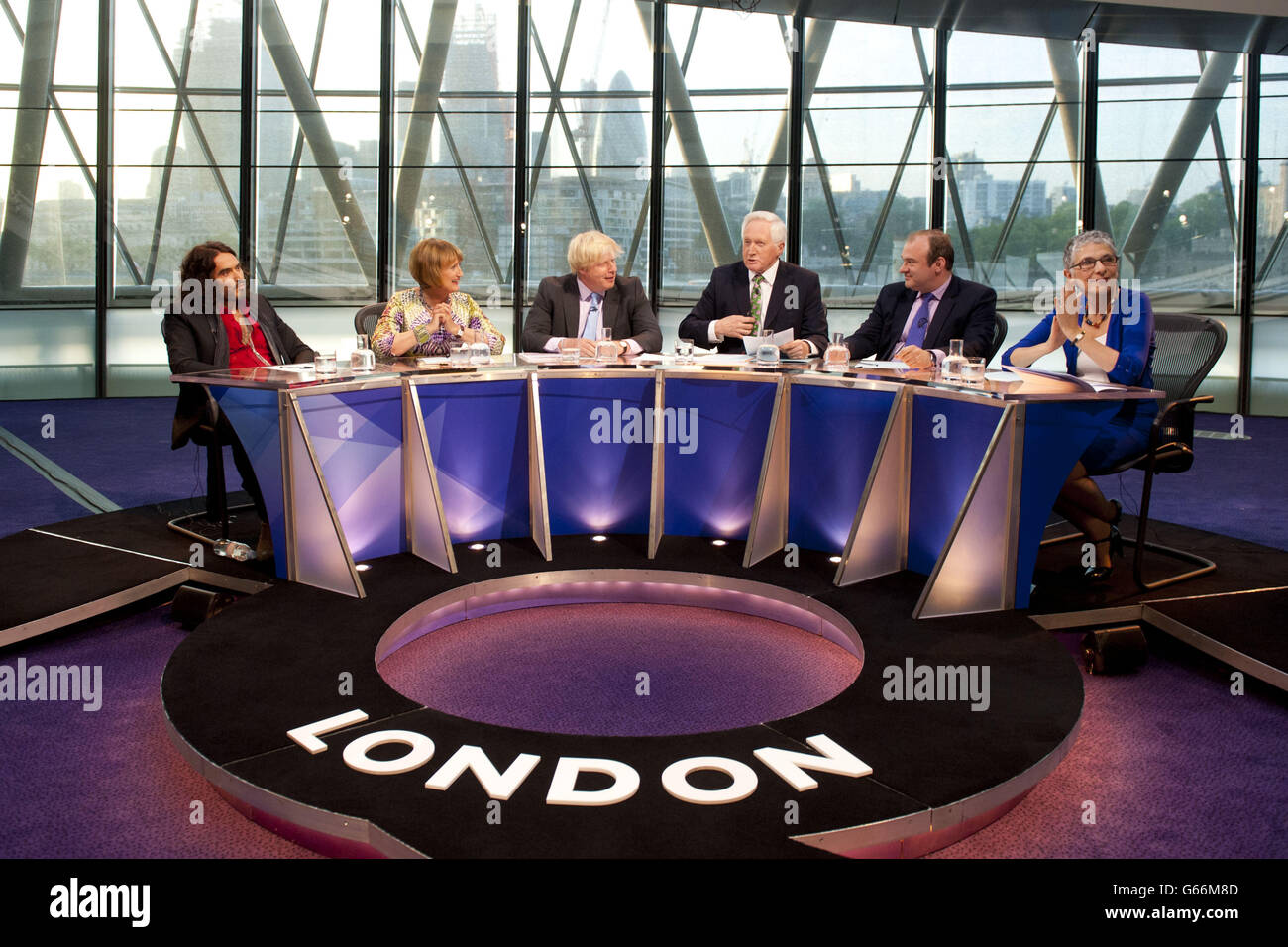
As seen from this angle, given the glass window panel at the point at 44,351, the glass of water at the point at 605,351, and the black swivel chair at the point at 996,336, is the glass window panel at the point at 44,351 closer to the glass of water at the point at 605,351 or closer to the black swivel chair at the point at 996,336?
the glass of water at the point at 605,351

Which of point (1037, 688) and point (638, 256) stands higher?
point (638, 256)

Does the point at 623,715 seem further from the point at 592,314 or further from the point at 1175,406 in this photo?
the point at 592,314

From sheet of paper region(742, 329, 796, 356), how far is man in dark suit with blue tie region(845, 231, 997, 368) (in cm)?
39

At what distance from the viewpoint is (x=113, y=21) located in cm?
905

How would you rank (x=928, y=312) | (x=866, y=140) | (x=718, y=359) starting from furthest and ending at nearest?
(x=866, y=140), (x=928, y=312), (x=718, y=359)

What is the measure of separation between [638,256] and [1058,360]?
14.2 ft

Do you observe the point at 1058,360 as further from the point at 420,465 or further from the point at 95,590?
the point at 95,590

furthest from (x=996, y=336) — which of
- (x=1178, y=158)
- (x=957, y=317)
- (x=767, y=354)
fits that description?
(x=1178, y=158)

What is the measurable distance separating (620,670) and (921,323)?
7.56 ft

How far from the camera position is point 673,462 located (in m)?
4.23

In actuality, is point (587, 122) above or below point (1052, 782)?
above

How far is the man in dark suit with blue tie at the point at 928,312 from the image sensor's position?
14.5ft

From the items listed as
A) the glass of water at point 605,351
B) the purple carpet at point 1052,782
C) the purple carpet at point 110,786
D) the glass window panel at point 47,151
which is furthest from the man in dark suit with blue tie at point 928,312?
the glass window panel at point 47,151
